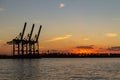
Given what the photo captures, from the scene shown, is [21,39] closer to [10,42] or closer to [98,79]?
[10,42]

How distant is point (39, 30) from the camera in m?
177

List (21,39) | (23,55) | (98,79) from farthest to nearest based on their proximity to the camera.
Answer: (23,55) < (21,39) < (98,79)

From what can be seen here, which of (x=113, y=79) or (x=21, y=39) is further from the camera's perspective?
(x=21, y=39)

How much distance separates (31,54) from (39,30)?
57.9 ft

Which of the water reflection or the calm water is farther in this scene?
the water reflection

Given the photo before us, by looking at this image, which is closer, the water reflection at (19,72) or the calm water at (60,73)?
the calm water at (60,73)

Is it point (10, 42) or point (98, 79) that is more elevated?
point (10, 42)

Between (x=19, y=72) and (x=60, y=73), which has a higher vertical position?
(x=19, y=72)

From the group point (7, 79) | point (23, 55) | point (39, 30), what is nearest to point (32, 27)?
point (39, 30)

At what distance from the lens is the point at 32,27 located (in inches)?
6791

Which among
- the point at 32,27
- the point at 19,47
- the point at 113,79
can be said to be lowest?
the point at 113,79

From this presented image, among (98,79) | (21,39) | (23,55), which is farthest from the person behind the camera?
(23,55)

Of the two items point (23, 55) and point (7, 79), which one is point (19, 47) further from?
point (7, 79)

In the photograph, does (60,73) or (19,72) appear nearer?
(60,73)
